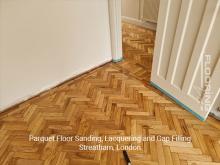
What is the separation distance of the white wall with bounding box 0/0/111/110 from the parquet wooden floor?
15cm

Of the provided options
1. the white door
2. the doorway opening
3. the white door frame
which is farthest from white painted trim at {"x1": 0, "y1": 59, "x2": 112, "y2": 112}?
the white door

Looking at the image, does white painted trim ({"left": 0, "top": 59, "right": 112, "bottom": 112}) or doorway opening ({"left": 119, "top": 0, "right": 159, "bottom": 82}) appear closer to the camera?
white painted trim ({"left": 0, "top": 59, "right": 112, "bottom": 112})

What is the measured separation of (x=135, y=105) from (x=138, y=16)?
2.14 meters

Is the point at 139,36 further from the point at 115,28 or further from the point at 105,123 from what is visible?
the point at 105,123

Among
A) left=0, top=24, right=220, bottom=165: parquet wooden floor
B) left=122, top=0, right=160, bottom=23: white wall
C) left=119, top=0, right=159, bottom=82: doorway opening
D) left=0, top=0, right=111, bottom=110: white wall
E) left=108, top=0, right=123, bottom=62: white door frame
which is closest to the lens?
left=0, top=24, right=220, bottom=165: parquet wooden floor

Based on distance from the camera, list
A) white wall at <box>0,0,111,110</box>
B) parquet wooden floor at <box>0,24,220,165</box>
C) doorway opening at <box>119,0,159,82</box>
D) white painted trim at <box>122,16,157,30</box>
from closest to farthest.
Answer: parquet wooden floor at <box>0,24,220,165</box> → white wall at <box>0,0,111,110</box> → doorway opening at <box>119,0,159,82</box> → white painted trim at <box>122,16,157,30</box>

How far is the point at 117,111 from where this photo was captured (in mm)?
1468

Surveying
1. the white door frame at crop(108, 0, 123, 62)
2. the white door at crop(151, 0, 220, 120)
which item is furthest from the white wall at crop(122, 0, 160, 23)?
the white door at crop(151, 0, 220, 120)

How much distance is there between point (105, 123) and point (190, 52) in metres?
0.85

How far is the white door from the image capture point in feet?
3.37

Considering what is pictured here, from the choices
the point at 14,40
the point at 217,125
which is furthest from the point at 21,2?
the point at 217,125

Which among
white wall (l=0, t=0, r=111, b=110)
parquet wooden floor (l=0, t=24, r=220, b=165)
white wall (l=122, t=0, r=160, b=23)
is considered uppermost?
white wall (l=0, t=0, r=111, b=110)

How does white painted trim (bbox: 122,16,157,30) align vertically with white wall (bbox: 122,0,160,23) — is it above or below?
below

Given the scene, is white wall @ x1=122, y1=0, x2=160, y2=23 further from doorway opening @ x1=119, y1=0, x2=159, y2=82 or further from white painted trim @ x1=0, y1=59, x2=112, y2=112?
white painted trim @ x1=0, y1=59, x2=112, y2=112
